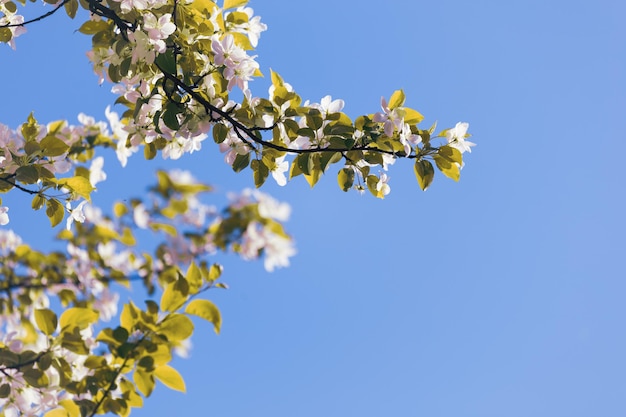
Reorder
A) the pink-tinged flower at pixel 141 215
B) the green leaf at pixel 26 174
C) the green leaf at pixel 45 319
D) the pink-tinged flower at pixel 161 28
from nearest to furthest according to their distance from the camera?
the pink-tinged flower at pixel 161 28, the green leaf at pixel 26 174, the green leaf at pixel 45 319, the pink-tinged flower at pixel 141 215

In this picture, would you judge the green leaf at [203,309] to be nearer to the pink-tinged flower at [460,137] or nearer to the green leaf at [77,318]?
the green leaf at [77,318]

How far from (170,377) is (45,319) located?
421 mm

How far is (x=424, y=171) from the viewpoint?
1.65m

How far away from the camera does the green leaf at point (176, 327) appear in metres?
2.01

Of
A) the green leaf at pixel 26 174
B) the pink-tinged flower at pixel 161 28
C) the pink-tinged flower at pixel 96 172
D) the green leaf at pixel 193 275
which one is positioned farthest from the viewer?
the pink-tinged flower at pixel 96 172

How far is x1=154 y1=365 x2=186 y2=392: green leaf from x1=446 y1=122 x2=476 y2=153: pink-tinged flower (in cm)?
110

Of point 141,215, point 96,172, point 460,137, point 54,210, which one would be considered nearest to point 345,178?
point 460,137

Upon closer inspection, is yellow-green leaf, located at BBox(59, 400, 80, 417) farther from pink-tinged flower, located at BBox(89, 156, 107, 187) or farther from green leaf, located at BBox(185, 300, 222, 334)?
pink-tinged flower, located at BBox(89, 156, 107, 187)

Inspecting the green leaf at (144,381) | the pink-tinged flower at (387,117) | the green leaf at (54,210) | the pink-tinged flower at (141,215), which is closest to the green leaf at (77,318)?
the green leaf at (144,381)

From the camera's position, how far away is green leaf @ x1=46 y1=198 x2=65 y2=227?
1.81 metres

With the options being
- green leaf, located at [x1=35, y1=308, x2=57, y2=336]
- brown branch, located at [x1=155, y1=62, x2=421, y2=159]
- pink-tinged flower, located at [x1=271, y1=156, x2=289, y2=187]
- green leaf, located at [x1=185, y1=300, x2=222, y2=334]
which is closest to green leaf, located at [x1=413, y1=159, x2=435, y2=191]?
brown branch, located at [x1=155, y1=62, x2=421, y2=159]

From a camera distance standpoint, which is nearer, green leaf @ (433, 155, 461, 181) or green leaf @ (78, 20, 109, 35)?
green leaf @ (433, 155, 461, 181)

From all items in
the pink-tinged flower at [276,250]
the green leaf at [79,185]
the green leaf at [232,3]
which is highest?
the pink-tinged flower at [276,250]

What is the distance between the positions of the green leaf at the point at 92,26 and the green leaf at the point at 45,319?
841 millimetres
